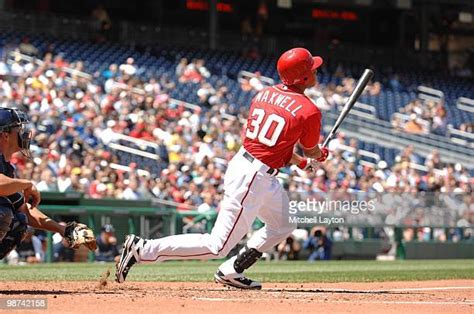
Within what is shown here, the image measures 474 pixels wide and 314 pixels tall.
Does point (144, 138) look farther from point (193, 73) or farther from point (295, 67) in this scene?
point (295, 67)

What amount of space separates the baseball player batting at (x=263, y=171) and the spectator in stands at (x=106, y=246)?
7589mm

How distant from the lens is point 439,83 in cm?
3238

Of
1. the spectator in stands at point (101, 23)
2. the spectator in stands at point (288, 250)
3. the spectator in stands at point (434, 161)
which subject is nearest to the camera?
the spectator in stands at point (288, 250)

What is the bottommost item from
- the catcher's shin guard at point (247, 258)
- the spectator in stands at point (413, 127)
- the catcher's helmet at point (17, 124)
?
the spectator in stands at point (413, 127)

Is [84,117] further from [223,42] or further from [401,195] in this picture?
[223,42]

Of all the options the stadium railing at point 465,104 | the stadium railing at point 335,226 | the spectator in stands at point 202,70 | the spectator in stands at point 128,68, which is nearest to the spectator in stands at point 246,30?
the spectator in stands at point 202,70

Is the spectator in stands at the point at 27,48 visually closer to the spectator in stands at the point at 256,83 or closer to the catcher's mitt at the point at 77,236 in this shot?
the spectator in stands at the point at 256,83

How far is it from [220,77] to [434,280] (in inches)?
642

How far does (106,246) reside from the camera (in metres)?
16.1

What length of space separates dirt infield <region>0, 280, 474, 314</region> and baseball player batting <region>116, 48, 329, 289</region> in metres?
0.32

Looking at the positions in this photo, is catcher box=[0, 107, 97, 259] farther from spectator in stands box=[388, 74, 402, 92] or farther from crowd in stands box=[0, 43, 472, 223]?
spectator in stands box=[388, 74, 402, 92]

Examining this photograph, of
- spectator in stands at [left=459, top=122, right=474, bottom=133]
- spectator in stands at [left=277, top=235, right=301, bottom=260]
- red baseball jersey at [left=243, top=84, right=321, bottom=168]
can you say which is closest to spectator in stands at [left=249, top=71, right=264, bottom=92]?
spectator in stands at [left=459, top=122, right=474, bottom=133]

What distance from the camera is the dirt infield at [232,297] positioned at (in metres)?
6.80

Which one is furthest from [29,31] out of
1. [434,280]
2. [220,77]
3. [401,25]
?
[434,280]
